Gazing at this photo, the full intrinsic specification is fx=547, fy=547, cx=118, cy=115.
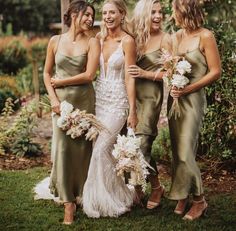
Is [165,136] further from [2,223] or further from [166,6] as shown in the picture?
[2,223]

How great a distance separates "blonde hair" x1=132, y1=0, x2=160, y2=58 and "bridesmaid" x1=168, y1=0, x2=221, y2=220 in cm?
34

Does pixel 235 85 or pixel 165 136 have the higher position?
pixel 235 85

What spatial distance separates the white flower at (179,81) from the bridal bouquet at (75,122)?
93 centimetres

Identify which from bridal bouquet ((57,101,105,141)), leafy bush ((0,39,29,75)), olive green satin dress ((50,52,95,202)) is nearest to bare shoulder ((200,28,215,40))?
olive green satin dress ((50,52,95,202))

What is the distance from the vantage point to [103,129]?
19.2ft

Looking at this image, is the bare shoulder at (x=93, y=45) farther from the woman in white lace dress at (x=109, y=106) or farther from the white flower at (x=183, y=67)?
the white flower at (x=183, y=67)

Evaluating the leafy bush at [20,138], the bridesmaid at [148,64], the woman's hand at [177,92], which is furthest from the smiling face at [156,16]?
the leafy bush at [20,138]

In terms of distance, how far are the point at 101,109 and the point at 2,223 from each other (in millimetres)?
1628

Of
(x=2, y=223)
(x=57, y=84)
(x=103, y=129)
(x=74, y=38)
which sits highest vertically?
(x=74, y=38)

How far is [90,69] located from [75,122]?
0.57 meters

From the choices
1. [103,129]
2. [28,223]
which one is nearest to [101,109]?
[103,129]

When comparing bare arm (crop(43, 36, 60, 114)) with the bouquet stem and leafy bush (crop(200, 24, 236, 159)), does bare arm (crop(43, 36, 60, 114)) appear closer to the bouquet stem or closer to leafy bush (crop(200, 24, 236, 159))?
the bouquet stem

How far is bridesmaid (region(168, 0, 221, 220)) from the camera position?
5531 millimetres

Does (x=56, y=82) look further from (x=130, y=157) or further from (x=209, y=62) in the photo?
(x=209, y=62)
